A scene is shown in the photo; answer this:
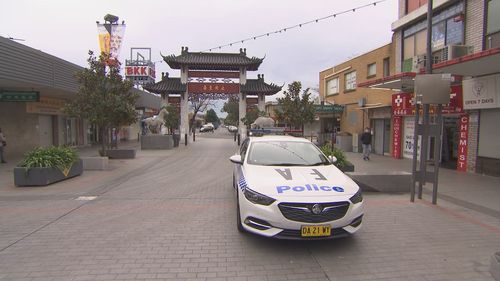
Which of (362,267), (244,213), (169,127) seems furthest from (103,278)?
(169,127)

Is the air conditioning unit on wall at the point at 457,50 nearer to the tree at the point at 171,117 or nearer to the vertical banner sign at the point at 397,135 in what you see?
the vertical banner sign at the point at 397,135

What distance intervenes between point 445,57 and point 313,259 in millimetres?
11359

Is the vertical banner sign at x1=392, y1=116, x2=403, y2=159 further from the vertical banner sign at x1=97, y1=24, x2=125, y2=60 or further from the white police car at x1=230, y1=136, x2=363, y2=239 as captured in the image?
the vertical banner sign at x1=97, y1=24, x2=125, y2=60

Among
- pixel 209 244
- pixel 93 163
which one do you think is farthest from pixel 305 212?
pixel 93 163

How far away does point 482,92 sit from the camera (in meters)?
11.7

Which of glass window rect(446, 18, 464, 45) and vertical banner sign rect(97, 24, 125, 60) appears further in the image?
vertical banner sign rect(97, 24, 125, 60)

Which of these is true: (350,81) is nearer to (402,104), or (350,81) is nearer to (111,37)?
(402,104)

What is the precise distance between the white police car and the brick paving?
0.34 meters

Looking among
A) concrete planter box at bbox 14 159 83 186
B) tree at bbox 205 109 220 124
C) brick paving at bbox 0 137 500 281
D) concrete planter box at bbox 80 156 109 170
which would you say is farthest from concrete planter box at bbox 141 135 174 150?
tree at bbox 205 109 220 124

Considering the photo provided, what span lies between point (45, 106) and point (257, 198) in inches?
769

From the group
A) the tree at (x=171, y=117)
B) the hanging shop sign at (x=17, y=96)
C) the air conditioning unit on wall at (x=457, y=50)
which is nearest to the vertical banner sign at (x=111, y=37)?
the tree at (x=171, y=117)

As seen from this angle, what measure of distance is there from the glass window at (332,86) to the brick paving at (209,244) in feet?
62.3

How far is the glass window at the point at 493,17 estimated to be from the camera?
11383mm

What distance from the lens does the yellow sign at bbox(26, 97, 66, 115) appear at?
1905 cm
